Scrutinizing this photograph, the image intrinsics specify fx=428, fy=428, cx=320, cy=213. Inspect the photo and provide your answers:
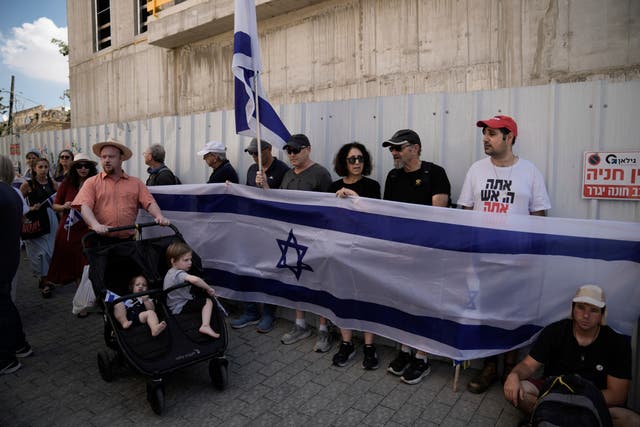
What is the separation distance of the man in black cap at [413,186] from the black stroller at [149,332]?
1.50 m

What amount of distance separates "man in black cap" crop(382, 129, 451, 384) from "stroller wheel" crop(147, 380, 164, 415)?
71.0 inches

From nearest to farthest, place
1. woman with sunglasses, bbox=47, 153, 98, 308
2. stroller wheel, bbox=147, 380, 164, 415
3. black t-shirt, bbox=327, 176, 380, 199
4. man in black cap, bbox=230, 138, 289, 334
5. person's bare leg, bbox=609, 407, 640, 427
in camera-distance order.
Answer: person's bare leg, bbox=609, 407, 640, 427 < stroller wheel, bbox=147, 380, 164, 415 < black t-shirt, bbox=327, 176, 380, 199 < man in black cap, bbox=230, 138, 289, 334 < woman with sunglasses, bbox=47, 153, 98, 308

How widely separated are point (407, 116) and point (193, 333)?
9.47ft

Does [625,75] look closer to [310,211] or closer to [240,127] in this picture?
[310,211]

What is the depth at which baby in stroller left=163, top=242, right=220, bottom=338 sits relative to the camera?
3.40 meters

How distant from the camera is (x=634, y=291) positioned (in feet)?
9.14

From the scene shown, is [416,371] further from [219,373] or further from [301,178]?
[301,178]

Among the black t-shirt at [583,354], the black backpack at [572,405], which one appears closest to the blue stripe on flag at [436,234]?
the black t-shirt at [583,354]

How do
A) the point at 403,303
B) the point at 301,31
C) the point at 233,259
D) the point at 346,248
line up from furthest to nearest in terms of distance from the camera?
the point at 301,31 → the point at 233,259 → the point at 346,248 → the point at 403,303

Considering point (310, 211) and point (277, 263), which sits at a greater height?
point (310, 211)

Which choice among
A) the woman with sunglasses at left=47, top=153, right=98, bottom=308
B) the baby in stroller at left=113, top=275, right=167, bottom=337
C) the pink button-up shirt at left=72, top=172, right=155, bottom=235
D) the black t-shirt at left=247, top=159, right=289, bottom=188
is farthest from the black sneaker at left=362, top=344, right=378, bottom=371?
the woman with sunglasses at left=47, top=153, right=98, bottom=308

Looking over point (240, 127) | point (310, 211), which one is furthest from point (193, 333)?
point (240, 127)

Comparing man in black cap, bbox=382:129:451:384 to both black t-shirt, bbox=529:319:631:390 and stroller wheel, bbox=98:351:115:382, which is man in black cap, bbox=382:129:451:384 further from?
stroller wheel, bbox=98:351:115:382

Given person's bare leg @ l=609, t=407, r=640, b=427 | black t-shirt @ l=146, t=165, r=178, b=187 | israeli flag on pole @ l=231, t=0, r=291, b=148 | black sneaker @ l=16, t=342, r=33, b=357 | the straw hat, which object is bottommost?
black sneaker @ l=16, t=342, r=33, b=357
